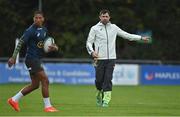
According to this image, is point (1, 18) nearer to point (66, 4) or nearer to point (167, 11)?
point (66, 4)

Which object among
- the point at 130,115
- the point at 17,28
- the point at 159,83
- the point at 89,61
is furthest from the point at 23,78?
the point at 130,115

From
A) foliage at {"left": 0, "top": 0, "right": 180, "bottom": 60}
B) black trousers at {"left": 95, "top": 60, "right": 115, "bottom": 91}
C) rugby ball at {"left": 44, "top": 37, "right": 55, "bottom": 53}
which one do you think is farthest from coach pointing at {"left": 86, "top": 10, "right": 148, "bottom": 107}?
foliage at {"left": 0, "top": 0, "right": 180, "bottom": 60}

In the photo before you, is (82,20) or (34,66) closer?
(34,66)

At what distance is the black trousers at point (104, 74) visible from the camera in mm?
17828

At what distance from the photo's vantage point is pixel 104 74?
18.0 meters

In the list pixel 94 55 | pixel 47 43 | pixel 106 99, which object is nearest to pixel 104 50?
pixel 94 55

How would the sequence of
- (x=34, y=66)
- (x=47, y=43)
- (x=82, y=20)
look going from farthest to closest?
(x=82, y=20)
(x=34, y=66)
(x=47, y=43)

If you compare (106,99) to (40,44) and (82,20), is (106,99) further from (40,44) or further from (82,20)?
(82,20)

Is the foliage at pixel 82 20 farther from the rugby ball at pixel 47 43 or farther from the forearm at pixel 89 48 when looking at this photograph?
the rugby ball at pixel 47 43

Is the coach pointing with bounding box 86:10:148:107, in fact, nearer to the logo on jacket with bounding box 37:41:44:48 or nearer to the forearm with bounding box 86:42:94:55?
the forearm with bounding box 86:42:94:55

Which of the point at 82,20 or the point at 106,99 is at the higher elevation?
the point at 82,20

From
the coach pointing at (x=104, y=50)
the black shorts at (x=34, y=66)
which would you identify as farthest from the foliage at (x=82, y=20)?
the black shorts at (x=34, y=66)

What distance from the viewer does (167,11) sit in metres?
51.2

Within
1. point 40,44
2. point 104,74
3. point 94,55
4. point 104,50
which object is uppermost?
point 40,44
